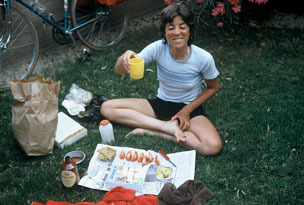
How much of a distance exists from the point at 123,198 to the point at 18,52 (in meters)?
3.00

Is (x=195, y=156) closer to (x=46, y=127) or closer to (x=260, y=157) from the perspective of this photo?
(x=260, y=157)

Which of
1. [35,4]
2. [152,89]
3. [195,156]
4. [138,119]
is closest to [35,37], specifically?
[35,4]

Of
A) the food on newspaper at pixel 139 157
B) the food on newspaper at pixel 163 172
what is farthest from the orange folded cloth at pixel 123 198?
the food on newspaper at pixel 139 157

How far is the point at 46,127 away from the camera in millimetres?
2578

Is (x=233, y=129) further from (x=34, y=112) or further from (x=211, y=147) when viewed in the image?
(x=34, y=112)

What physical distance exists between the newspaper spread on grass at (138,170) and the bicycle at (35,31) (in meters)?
1.92

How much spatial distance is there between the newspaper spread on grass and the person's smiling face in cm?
95

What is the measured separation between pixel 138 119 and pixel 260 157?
46.0 inches

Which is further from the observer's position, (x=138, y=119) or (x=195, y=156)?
(x=138, y=119)

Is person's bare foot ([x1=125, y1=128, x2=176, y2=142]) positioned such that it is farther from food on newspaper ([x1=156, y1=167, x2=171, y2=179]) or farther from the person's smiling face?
the person's smiling face

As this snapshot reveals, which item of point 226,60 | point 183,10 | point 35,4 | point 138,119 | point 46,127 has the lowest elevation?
point 226,60

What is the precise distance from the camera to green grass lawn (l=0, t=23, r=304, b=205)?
2.41m

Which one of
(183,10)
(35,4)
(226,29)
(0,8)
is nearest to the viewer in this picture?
(183,10)

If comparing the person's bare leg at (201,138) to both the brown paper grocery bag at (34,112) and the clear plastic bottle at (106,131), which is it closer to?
the clear plastic bottle at (106,131)
